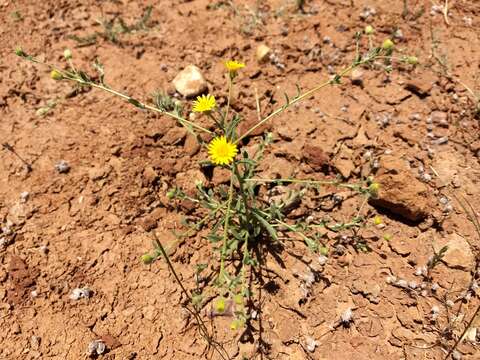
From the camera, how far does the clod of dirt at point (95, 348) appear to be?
2.85 meters

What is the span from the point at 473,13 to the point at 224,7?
94.9 inches

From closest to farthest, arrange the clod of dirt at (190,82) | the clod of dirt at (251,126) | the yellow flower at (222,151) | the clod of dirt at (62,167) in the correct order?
the yellow flower at (222,151) < the clod of dirt at (62,167) < the clod of dirt at (251,126) < the clod of dirt at (190,82)

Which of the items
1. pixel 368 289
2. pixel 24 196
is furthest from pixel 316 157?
pixel 24 196

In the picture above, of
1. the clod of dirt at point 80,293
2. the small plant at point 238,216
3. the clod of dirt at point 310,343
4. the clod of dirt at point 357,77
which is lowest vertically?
the clod of dirt at point 310,343

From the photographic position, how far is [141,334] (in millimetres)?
2928

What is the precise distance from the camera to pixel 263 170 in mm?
3451

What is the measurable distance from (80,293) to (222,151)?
1470 mm

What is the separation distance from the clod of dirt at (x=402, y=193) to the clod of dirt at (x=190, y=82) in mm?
1705

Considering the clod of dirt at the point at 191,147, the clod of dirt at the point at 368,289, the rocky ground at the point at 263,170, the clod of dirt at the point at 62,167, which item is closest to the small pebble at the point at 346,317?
the rocky ground at the point at 263,170

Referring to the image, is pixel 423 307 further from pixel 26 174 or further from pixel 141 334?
pixel 26 174

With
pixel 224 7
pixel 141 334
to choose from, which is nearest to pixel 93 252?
pixel 141 334

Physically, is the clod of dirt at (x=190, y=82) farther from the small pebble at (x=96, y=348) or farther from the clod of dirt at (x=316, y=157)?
the small pebble at (x=96, y=348)

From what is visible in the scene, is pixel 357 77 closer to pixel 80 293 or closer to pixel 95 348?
pixel 80 293

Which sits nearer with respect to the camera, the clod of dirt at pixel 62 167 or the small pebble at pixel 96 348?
the small pebble at pixel 96 348
